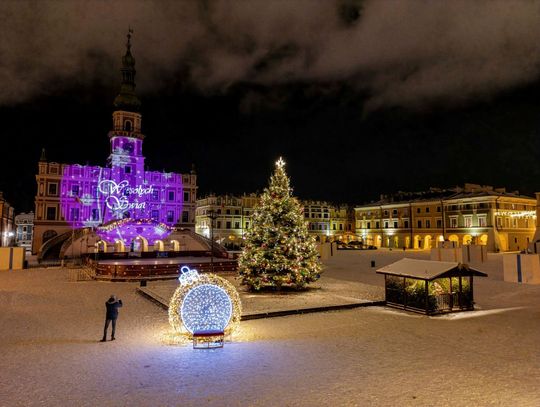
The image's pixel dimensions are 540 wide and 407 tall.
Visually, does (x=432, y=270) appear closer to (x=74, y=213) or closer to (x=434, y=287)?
(x=434, y=287)

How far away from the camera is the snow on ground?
750cm

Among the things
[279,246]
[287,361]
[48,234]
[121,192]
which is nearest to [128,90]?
[121,192]

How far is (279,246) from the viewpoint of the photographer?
19906mm

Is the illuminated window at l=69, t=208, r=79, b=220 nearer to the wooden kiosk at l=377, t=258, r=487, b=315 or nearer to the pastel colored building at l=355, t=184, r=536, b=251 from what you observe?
the pastel colored building at l=355, t=184, r=536, b=251

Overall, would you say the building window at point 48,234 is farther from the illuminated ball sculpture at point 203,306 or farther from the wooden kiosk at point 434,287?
the wooden kiosk at point 434,287

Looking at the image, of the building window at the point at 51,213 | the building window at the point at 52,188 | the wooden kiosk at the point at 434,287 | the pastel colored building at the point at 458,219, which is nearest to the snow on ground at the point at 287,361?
the wooden kiosk at the point at 434,287

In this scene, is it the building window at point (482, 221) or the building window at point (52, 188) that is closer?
the building window at point (52, 188)

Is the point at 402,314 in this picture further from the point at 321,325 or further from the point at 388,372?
the point at 388,372

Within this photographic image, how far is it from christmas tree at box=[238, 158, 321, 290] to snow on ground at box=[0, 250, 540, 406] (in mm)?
4674

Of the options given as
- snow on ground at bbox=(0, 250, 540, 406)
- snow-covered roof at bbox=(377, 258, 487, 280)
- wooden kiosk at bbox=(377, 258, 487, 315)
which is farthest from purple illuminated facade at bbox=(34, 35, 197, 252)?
snow on ground at bbox=(0, 250, 540, 406)

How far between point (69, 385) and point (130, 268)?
62.3 feet

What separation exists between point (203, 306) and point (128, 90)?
55.9 metres

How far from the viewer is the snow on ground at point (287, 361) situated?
295 inches

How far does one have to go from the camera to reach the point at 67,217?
54281mm
